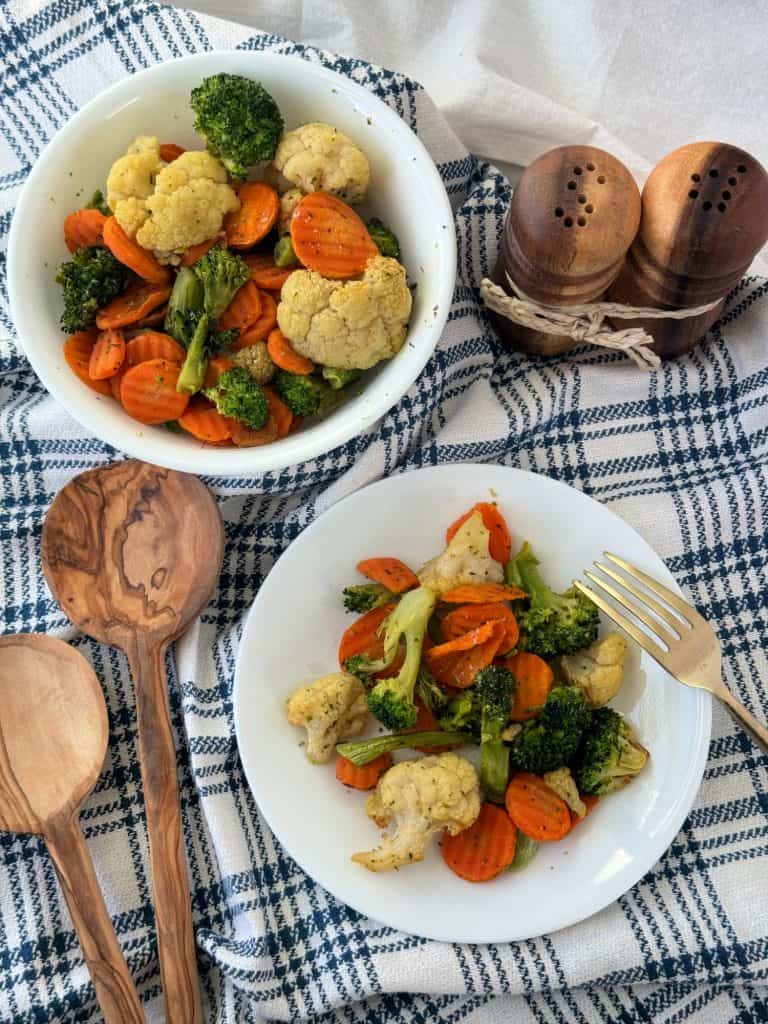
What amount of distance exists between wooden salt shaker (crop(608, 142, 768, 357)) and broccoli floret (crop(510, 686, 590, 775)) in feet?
2.23

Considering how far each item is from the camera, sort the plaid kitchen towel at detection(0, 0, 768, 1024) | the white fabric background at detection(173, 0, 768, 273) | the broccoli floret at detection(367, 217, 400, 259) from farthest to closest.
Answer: the white fabric background at detection(173, 0, 768, 273) < the plaid kitchen towel at detection(0, 0, 768, 1024) < the broccoli floret at detection(367, 217, 400, 259)

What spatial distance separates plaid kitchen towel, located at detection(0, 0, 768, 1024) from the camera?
1.67 m

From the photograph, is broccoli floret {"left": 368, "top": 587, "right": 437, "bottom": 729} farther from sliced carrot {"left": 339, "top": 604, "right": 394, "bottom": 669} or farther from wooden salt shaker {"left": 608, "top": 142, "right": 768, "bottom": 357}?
wooden salt shaker {"left": 608, "top": 142, "right": 768, "bottom": 357}

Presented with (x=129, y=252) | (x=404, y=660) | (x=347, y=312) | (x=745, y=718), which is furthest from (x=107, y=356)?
(x=745, y=718)

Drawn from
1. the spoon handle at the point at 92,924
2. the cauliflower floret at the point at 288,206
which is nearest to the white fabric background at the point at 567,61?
the cauliflower floret at the point at 288,206

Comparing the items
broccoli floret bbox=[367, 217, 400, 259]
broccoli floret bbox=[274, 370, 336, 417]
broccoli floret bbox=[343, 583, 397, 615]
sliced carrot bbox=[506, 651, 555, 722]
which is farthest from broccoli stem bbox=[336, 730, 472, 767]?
broccoli floret bbox=[367, 217, 400, 259]

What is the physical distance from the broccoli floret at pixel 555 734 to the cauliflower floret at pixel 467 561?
0.23 meters

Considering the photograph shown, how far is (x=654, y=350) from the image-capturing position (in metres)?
1.78

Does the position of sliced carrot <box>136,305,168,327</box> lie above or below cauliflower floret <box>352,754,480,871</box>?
above

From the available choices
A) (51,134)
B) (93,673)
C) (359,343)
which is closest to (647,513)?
(359,343)

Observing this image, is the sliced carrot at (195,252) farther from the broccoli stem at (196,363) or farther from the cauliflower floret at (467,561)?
the cauliflower floret at (467,561)

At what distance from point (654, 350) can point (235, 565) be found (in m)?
0.86

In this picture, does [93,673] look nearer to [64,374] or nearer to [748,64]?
[64,374]

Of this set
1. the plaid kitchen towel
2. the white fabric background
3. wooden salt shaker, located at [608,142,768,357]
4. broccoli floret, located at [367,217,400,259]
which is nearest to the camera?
wooden salt shaker, located at [608,142,768,357]
